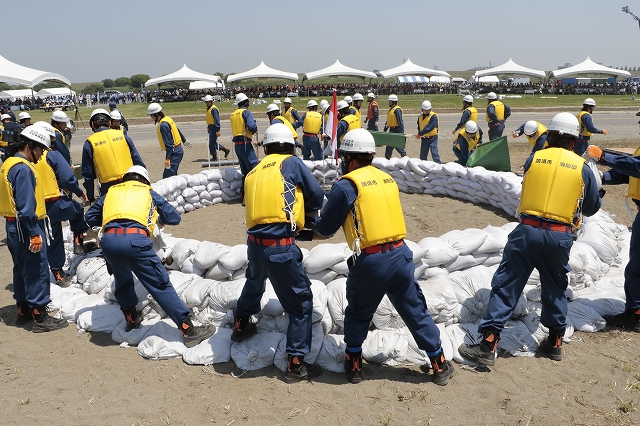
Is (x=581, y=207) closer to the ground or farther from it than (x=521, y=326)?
farther from it

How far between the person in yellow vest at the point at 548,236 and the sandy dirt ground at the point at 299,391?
28 cm

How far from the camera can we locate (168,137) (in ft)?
26.8

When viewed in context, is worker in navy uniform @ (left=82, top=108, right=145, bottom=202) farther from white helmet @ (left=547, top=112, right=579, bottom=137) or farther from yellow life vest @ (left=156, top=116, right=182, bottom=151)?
white helmet @ (left=547, top=112, right=579, bottom=137)

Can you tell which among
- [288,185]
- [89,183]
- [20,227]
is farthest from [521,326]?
[89,183]

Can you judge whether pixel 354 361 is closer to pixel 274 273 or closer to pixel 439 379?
pixel 439 379

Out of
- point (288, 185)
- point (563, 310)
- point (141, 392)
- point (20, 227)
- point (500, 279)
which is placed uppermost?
point (288, 185)

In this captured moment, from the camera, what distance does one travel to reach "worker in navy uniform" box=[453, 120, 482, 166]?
9.12m

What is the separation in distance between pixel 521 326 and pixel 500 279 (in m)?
0.60

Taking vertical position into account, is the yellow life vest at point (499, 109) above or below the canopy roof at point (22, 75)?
below

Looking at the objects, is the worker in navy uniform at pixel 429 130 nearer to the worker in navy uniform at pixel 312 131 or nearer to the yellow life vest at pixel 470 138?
the yellow life vest at pixel 470 138

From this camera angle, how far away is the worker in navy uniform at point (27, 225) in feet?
14.1

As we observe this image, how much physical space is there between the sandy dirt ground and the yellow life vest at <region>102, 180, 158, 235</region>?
1.08m

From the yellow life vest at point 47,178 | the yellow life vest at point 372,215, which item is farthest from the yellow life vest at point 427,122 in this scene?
the yellow life vest at point 372,215

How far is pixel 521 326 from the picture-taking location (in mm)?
4051
